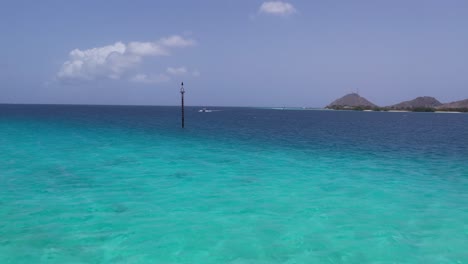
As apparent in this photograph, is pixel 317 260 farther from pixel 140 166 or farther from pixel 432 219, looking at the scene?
pixel 140 166

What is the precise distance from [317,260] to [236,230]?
9.53 ft

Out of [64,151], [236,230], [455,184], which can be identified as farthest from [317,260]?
[64,151]

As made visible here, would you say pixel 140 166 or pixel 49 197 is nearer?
pixel 49 197

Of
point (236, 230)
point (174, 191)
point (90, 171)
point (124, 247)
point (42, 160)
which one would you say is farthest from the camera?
point (42, 160)

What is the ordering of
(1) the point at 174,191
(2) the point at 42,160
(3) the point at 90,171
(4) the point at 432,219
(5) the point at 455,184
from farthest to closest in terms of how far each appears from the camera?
(2) the point at 42,160 < (3) the point at 90,171 < (5) the point at 455,184 < (1) the point at 174,191 < (4) the point at 432,219

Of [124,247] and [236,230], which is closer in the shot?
[124,247]

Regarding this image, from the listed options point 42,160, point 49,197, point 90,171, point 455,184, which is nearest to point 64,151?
point 42,160

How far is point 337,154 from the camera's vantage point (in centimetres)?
2969

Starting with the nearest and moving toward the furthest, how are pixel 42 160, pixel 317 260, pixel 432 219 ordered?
1. pixel 317 260
2. pixel 432 219
3. pixel 42 160

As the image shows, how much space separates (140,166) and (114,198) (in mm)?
8140

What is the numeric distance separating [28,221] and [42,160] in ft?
47.9

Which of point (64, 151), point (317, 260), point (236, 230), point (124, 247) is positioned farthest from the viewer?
point (64, 151)

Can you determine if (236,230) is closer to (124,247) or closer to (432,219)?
(124,247)

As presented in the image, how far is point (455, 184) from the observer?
58.7ft
